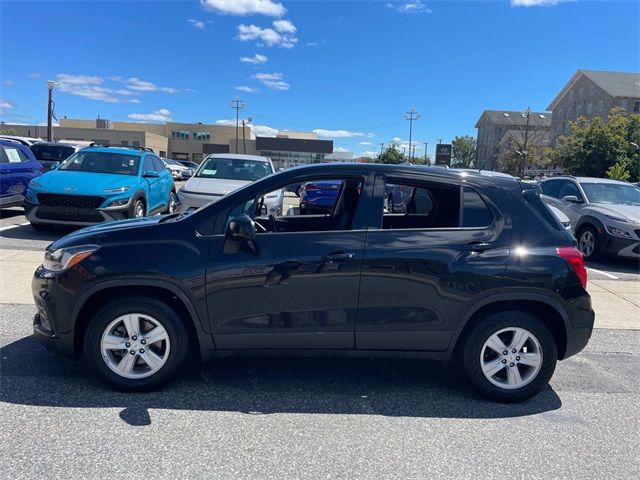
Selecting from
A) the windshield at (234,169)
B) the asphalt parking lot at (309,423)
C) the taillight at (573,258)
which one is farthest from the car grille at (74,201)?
the taillight at (573,258)

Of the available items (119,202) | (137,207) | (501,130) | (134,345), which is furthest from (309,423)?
(501,130)

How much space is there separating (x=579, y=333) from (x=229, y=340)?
8.67ft

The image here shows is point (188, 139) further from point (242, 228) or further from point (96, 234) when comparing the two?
point (242, 228)

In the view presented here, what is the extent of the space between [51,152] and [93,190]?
29.5ft

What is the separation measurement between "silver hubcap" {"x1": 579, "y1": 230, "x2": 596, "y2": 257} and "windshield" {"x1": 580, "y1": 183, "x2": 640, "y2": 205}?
776 mm

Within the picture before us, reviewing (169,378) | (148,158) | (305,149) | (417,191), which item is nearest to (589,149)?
(148,158)

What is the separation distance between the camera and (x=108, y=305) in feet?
11.9

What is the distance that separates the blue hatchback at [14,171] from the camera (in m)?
10.4

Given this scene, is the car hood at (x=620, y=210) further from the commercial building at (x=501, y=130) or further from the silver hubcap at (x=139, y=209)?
the commercial building at (x=501, y=130)

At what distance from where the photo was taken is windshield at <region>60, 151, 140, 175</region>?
9.96 m

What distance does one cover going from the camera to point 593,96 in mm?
63812

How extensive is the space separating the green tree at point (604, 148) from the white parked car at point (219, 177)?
25978 millimetres

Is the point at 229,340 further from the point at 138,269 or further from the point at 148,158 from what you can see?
the point at 148,158

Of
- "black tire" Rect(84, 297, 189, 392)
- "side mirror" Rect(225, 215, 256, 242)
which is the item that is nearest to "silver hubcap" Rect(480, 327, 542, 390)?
"side mirror" Rect(225, 215, 256, 242)
